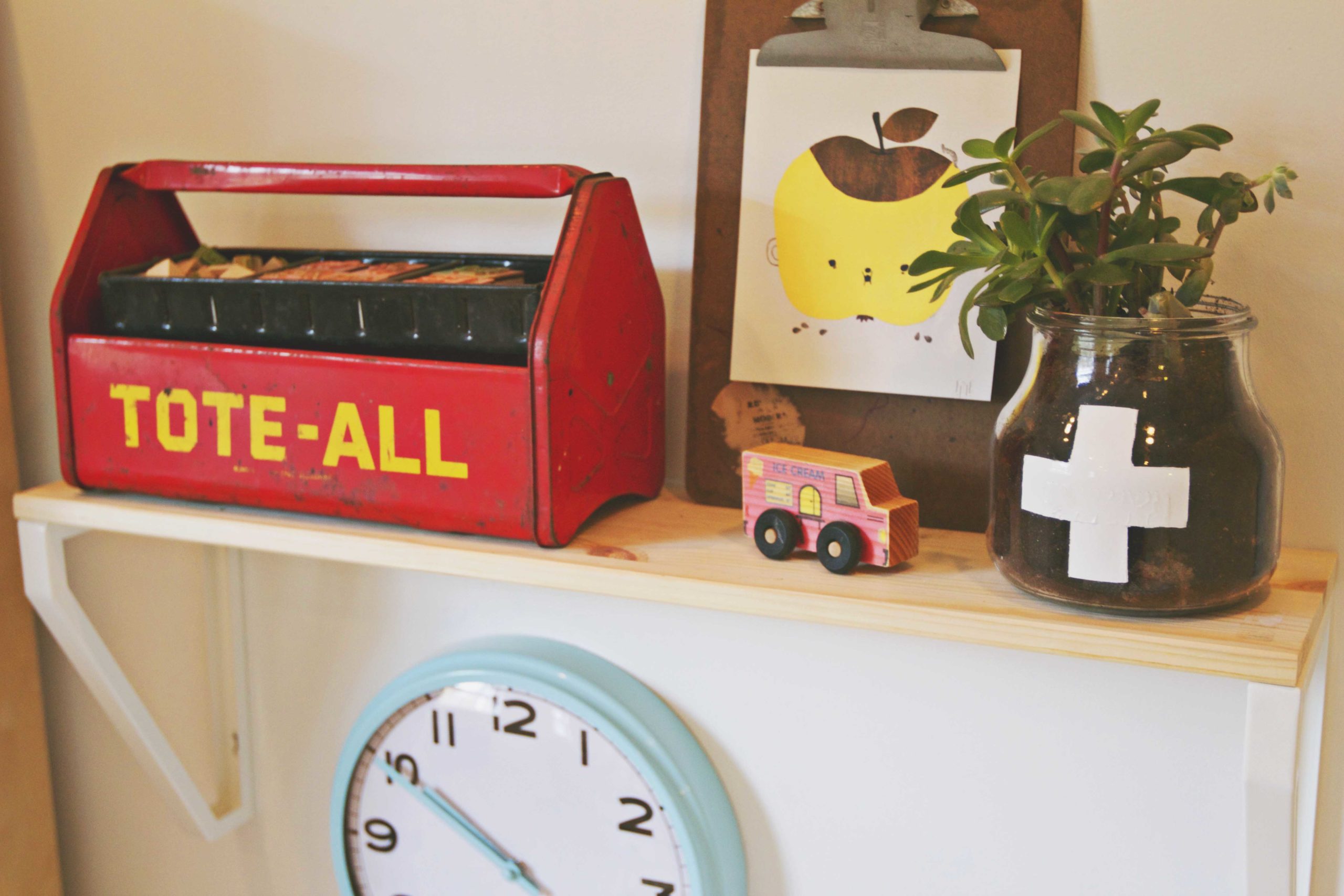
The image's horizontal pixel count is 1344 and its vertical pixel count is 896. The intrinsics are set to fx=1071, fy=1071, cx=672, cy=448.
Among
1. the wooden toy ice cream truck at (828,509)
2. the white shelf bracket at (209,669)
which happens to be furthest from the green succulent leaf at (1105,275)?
the white shelf bracket at (209,669)

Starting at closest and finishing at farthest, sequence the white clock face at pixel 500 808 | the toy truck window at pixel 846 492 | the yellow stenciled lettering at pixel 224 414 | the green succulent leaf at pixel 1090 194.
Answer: the green succulent leaf at pixel 1090 194 → the toy truck window at pixel 846 492 → the yellow stenciled lettering at pixel 224 414 → the white clock face at pixel 500 808

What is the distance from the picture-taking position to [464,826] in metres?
0.90

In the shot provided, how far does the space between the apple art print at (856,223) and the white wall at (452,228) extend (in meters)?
0.07

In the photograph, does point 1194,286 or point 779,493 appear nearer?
point 1194,286

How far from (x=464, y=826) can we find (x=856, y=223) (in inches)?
22.9

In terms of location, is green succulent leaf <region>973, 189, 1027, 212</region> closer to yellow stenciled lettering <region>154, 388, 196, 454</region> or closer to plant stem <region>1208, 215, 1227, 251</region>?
plant stem <region>1208, 215, 1227, 251</region>

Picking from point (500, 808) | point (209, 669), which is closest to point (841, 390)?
point (500, 808)

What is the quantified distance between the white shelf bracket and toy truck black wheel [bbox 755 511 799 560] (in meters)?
0.55

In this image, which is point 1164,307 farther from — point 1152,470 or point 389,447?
point 389,447

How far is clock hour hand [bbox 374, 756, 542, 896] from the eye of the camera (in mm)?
884

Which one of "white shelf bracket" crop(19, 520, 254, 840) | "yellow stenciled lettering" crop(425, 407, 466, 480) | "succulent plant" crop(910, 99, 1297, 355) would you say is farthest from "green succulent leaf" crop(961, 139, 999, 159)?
"white shelf bracket" crop(19, 520, 254, 840)

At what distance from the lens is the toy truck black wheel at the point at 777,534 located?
2.19 feet

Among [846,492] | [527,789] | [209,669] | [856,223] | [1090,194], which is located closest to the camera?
[1090,194]

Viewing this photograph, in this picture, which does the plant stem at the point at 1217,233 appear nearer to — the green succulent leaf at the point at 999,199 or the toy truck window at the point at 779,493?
the green succulent leaf at the point at 999,199
